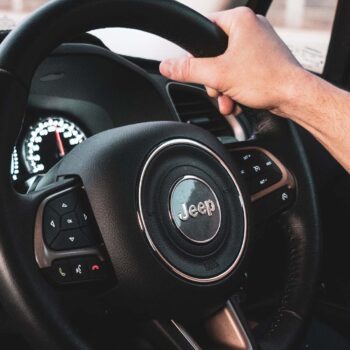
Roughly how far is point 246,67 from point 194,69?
8 centimetres

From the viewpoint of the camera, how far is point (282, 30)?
8.20 feet

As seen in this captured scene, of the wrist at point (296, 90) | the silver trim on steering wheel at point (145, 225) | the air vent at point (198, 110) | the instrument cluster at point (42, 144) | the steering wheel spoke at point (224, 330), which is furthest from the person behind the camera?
the air vent at point (198, 110)

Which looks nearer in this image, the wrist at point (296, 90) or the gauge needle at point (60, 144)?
the wrist at point (296, 90)

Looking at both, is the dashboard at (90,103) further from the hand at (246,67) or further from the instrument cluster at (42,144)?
the hand at (246,67)

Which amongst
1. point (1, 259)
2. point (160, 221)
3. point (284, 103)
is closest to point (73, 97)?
point (284, 103)

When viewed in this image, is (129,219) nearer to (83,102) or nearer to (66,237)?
(66,237)

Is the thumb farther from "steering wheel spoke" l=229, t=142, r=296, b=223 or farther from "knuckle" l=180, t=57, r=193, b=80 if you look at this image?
"steering wheel spoke" l=229, t=142, r=296, b=223

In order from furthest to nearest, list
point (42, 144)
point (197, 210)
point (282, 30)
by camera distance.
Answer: point (282, 30) → point (42, 144) → point (197, 210)

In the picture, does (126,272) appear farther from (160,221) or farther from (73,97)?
(73,97)

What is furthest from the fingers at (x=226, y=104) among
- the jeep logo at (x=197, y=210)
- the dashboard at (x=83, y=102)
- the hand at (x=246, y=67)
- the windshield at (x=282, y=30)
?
the windshield at (x=282, y=30)

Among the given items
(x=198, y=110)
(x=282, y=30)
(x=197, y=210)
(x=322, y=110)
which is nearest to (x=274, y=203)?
(x=322, y=110)

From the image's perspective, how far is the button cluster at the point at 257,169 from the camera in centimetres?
120

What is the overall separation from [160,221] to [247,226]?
0.18 metres

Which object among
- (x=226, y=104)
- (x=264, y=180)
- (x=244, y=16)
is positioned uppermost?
(x=244, y=16)
